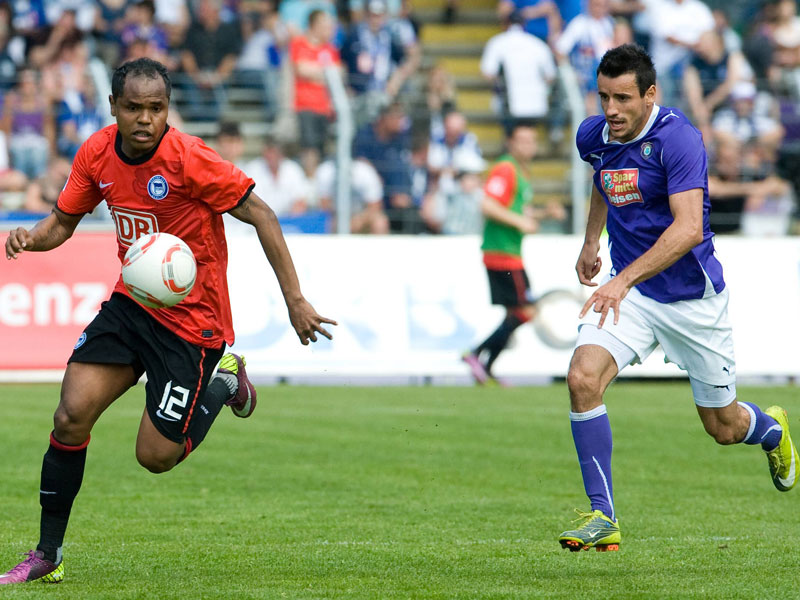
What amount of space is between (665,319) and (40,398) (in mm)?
8085

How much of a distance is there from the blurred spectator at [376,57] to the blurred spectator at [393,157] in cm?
130

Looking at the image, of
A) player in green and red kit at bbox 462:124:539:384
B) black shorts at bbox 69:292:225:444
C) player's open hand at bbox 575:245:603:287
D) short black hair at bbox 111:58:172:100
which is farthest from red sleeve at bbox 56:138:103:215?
player in green and red kit at bbox 462:124:539:384

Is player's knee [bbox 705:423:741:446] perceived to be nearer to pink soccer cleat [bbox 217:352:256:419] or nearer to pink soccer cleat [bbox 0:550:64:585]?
pink soccer cleat [bbox 217:352:256:419]

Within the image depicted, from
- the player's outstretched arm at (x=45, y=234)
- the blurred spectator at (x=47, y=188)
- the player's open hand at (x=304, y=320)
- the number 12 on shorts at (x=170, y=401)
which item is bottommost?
the blurred spectator at (x=47, y=188)

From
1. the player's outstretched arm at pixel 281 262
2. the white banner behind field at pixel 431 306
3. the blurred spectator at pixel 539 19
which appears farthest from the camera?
the blurred spectator at pixel 539 19

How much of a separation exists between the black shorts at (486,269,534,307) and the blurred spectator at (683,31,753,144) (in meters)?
5.27

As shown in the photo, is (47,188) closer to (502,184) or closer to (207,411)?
(502,184)

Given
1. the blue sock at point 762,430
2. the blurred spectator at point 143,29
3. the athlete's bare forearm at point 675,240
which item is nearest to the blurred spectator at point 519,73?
the blurred spectator at point 143,29

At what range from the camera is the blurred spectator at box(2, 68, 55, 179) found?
17.0 metres

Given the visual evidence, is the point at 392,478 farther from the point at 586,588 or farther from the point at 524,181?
the point at 524,181

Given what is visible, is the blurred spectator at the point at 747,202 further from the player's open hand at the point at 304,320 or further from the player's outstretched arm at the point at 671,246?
the player's open hand at the point at 304,320

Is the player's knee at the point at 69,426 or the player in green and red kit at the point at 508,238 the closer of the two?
the player's knee at the point at 69,426

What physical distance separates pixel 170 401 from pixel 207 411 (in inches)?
17.9

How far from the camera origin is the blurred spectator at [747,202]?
680 inches
